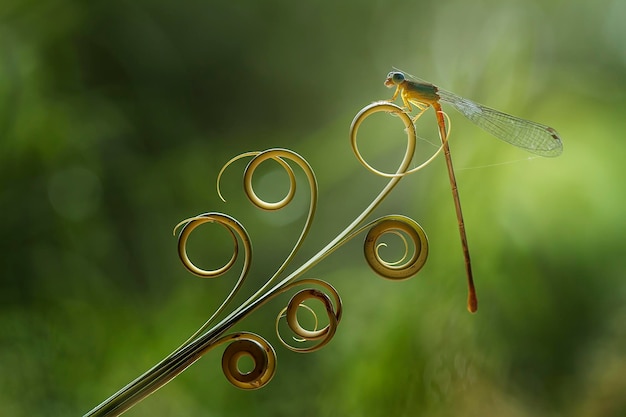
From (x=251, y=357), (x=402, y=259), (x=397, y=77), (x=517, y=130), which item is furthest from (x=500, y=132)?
(x=251, y=357)

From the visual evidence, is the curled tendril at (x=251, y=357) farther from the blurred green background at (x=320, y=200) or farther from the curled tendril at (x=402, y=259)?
the blurred green background at (x=320, y=200)

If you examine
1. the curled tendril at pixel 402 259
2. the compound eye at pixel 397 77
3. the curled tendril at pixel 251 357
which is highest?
the compound eye at pixel 397 77

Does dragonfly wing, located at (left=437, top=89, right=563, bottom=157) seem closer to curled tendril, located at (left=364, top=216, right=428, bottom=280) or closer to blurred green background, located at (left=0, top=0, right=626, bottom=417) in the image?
blurred green background, located at (left=0, top=0, right=626, bottom=417)

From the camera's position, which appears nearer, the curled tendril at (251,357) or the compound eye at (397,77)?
the curled tendril at (251,357)

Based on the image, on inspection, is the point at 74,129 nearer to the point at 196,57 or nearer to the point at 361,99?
the point at 196,57

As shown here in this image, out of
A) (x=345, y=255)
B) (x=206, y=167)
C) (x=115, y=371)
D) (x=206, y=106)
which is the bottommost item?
(x=115, y=371)

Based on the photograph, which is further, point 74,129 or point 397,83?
point 74,129

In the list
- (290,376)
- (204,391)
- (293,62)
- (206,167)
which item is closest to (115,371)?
(204,391)

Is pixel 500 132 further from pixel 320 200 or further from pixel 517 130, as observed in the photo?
pixel 320 200

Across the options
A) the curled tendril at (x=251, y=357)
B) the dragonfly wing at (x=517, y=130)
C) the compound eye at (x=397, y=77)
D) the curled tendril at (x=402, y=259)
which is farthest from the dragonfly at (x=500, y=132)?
the curled tendril at (x=251, y=357)
